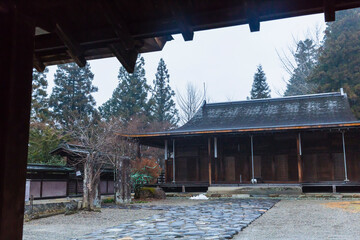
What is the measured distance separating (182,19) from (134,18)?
2.21 feet

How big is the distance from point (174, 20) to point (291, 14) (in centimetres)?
132

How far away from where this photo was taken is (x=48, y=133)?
2475cm

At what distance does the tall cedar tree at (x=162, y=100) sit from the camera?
151 ft

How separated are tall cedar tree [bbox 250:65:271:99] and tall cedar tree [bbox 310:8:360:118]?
1486 cm

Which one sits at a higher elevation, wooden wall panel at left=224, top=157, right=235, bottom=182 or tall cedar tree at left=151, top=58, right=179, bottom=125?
tall cedar tree at left=151, top=58, right=179, bottom=125

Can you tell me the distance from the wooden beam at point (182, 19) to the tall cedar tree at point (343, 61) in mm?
29846

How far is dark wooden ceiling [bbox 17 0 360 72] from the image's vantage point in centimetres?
389

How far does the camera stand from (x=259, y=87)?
49625mm

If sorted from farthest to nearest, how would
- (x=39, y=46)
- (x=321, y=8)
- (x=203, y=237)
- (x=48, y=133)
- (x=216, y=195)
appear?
1. (x=48, y=133)
2. (x=216, y=195)
3. (x=203, y=237)
4. (x=39, y=46)
5. (x=321, y=8)

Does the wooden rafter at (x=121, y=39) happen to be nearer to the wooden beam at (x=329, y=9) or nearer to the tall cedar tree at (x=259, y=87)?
the wooden beam at (x=329, y=9)

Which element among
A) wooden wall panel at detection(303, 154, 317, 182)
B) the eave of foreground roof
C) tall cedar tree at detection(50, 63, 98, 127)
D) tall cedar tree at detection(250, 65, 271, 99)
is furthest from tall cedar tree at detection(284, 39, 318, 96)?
the eave of foreground roof

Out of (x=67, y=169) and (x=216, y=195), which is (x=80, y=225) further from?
(x=216, y=195)

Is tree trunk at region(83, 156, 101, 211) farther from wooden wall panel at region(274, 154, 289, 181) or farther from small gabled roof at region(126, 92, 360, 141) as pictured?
wooden wall panel at region(274, 154, 289, 181)

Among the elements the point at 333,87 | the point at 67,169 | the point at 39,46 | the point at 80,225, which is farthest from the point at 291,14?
the point at 333,87
